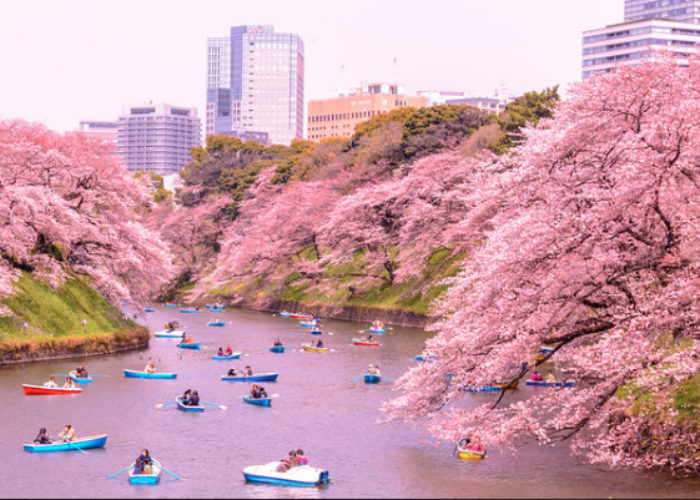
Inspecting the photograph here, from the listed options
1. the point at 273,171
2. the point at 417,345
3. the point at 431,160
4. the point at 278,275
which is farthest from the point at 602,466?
the point at 273,171

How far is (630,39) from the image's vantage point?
18475cm

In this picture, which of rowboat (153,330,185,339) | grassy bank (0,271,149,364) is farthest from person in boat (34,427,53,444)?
rowboat (153,330,185,339)

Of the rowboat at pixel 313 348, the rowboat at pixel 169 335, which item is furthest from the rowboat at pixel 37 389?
the rowboat at pixel 169 335

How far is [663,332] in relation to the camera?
90.9 feet

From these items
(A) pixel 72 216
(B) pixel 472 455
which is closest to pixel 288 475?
(B) pixel 472 455

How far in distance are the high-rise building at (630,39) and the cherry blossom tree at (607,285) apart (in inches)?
5984

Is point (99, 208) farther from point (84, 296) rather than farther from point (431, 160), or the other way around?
point (431, 160)

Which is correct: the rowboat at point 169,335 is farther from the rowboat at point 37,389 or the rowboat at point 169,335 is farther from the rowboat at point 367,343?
the rowboat at point 37,389

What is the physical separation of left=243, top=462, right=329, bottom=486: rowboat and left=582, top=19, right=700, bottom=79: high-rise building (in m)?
158

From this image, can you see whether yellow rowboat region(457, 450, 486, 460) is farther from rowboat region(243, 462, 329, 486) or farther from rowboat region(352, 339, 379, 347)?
rowboat region(352, 339, 379, 347)

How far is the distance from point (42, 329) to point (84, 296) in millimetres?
7329

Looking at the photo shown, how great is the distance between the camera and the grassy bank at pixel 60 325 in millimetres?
53094

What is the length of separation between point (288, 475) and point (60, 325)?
31699mm

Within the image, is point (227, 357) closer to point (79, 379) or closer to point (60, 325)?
point (60, 325)
